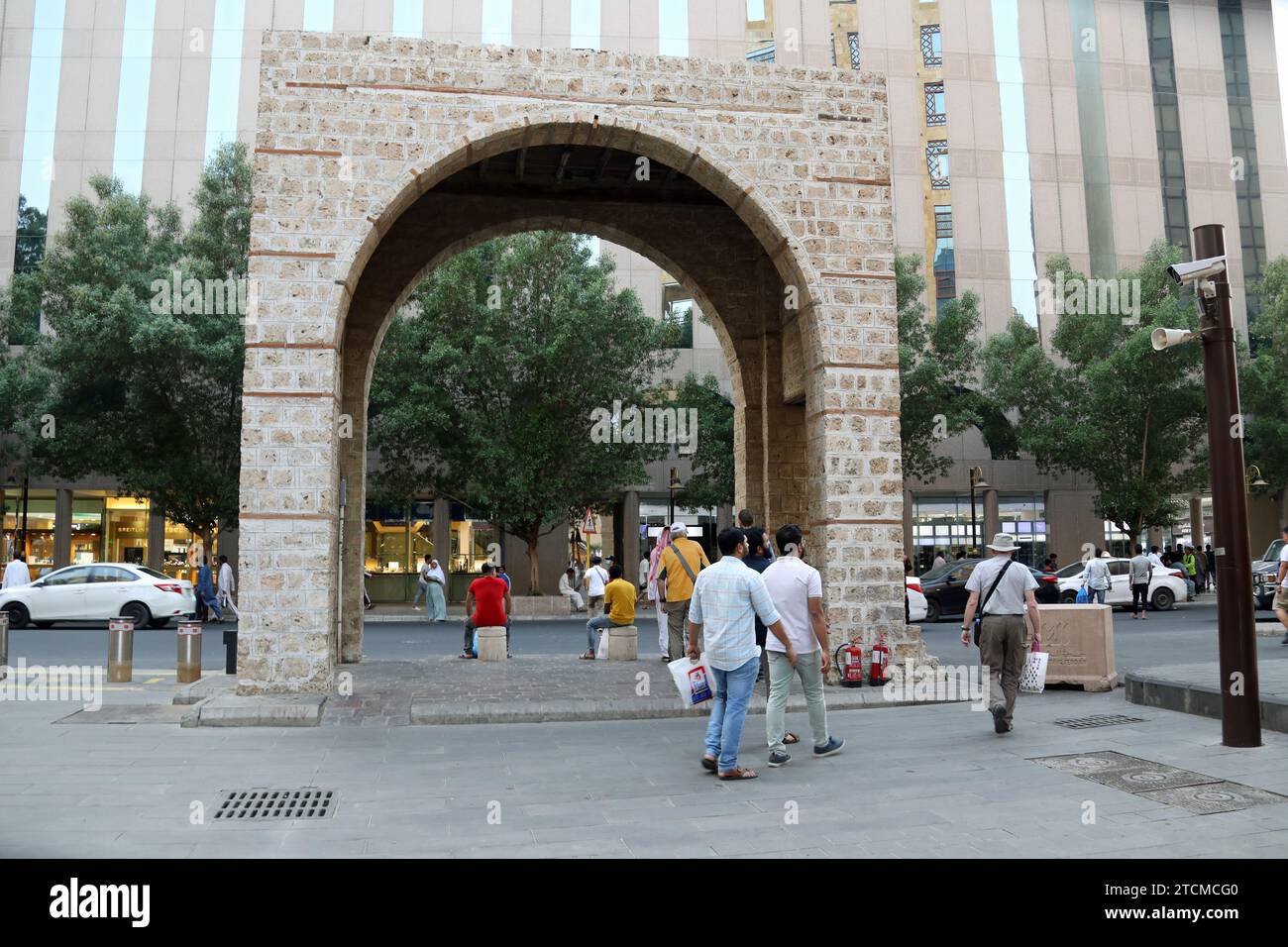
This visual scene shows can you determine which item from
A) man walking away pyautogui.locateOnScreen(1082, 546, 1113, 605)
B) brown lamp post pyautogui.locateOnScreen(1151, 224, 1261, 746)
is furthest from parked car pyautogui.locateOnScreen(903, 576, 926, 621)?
brown lamp post pyautogui.locateOnScreen(1151, 224, 1261, 746)

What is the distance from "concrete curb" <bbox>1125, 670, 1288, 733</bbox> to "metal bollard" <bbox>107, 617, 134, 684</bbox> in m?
11.5

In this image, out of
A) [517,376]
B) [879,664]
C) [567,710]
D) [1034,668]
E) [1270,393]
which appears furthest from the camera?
[1270,393]

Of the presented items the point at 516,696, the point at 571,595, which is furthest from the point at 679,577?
the point at 571,595

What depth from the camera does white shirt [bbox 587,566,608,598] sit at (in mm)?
17828

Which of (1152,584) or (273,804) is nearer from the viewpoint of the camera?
(273,804)

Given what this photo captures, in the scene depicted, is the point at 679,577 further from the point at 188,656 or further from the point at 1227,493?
the point at 188,656

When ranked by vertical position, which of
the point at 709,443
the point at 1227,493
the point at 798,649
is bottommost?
the point at 798,649

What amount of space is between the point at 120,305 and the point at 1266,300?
32.9m

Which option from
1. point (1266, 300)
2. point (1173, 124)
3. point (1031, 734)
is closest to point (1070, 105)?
point (1173, 124)

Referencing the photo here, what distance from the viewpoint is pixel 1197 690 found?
8.77 meters

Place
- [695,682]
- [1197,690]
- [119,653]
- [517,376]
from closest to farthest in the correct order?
[695,682]
[1197,690]
[119,653]
[517,376]

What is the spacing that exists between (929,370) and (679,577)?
17069 millimetres

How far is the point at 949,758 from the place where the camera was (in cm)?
732

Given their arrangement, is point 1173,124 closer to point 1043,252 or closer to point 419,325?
point 1043,252
